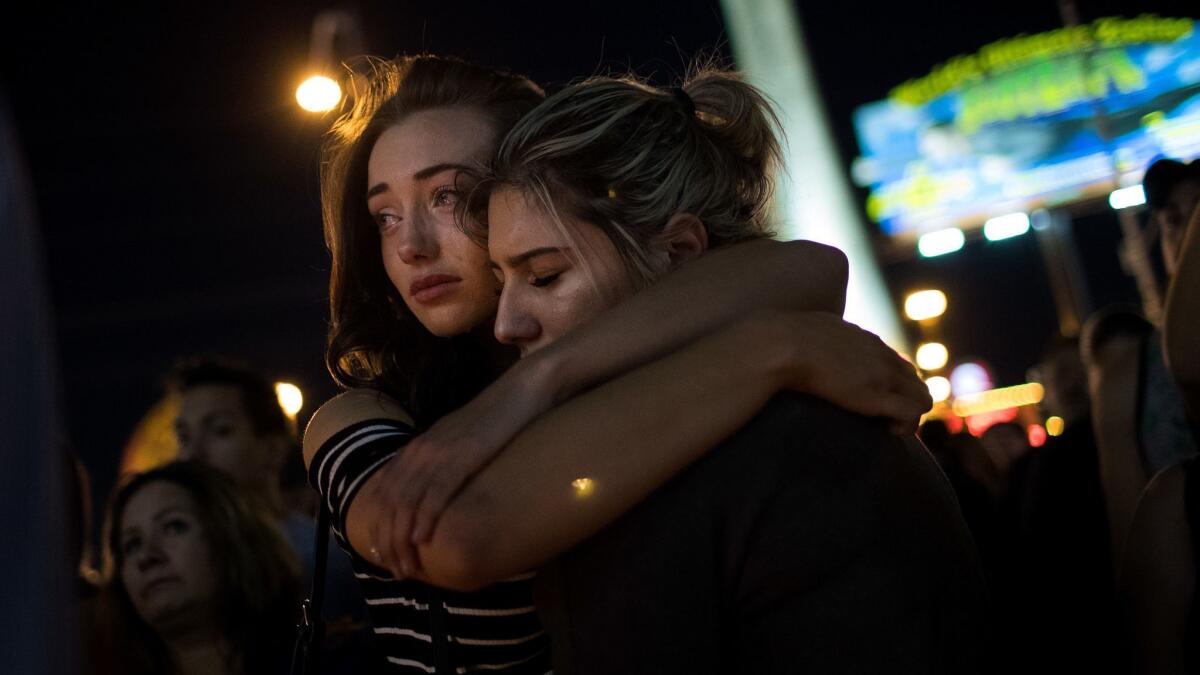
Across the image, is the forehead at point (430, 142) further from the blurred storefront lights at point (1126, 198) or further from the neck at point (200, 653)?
the blurred storefront lights at point (1126, 198)

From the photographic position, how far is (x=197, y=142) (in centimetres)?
2402

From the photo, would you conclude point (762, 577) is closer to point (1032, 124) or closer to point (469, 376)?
point (469, 376)

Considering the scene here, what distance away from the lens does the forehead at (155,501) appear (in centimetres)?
381

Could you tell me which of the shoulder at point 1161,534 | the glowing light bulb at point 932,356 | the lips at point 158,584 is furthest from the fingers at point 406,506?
the glowing light bulb at point 932,356

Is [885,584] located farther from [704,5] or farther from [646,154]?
[704,5]

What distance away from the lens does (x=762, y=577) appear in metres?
1.42

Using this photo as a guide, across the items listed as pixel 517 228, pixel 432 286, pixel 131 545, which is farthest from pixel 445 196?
pixel 131 545

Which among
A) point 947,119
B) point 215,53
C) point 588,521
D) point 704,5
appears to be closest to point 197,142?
point 215,53

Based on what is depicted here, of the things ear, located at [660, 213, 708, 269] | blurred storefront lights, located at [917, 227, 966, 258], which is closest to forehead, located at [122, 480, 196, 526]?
ear, located at [660, 213, 708, 269]

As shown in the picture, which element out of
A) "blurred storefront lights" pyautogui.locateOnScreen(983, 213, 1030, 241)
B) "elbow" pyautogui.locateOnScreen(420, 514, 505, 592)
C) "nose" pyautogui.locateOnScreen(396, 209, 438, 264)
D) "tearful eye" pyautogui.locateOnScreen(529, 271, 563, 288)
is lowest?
"elbow" pyautogui.locateOnScreen(420, 514, 505, 592)

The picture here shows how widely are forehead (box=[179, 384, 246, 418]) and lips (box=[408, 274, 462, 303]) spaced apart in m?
2.82

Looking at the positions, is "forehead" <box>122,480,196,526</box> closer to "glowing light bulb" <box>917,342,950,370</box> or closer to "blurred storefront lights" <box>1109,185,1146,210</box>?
"blurred storefront lights" <box>1109,185,1146,210</box>

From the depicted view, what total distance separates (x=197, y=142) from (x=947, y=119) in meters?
15.6

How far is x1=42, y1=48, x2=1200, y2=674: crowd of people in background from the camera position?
141 cm
